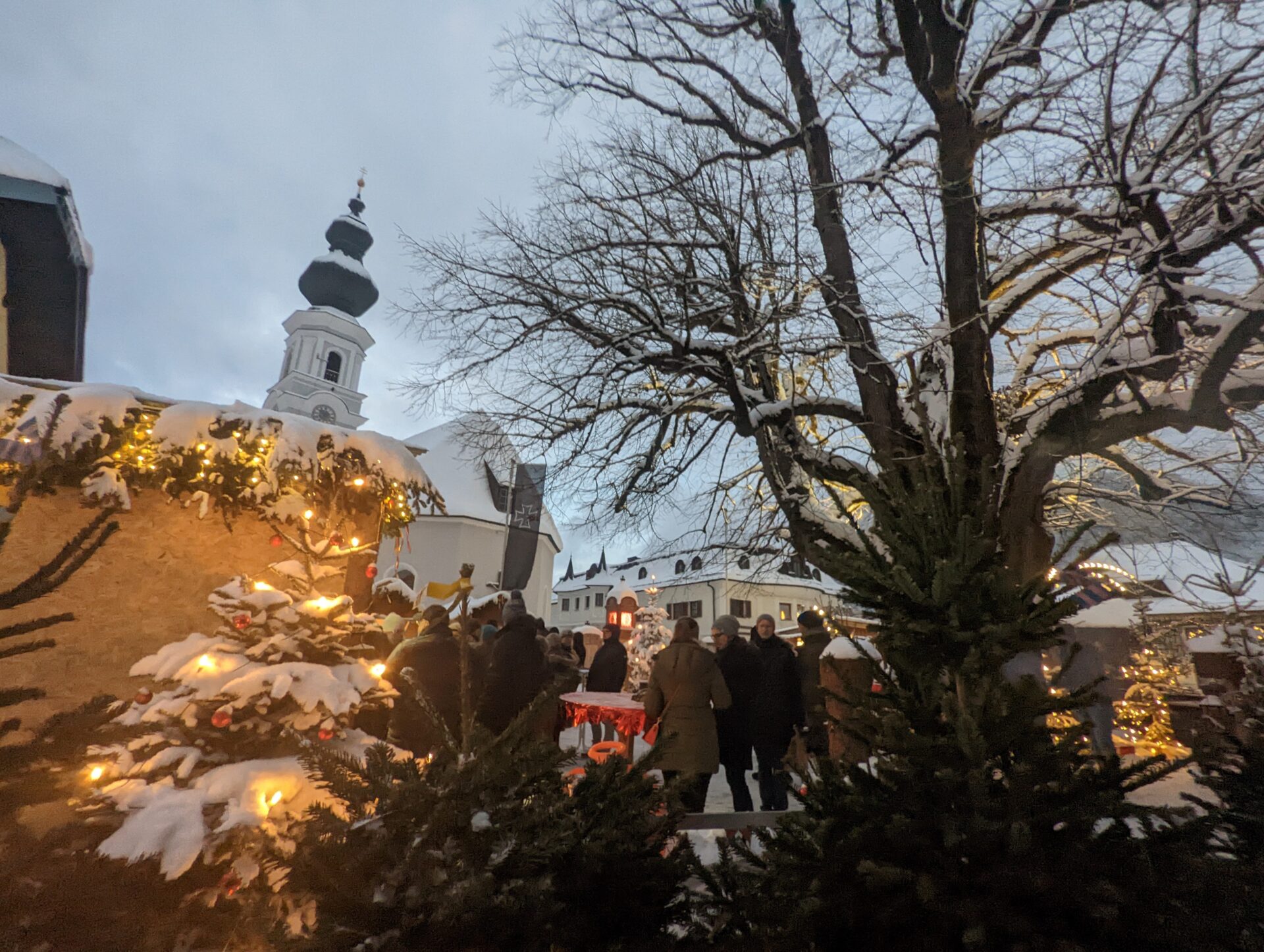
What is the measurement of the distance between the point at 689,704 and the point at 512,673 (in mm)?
1744

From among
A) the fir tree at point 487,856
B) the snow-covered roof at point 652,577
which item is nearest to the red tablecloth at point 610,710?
the fir tree at point 487,856

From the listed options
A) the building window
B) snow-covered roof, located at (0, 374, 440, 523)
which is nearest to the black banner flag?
snow-covered roof, located at (0, 374, 440, 523)

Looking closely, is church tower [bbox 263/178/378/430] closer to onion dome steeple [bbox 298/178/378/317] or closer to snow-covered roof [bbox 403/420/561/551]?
onion dome steeple [bbox 298/178/378/317]

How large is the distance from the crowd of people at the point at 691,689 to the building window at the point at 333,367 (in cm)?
3985

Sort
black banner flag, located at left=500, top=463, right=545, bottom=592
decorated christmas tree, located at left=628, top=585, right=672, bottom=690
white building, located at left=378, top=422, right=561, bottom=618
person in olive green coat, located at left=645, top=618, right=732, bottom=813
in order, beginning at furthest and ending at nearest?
white building, located at left=378, top=422, right=561, bottom=618, black banner flag, located at left=500, top=463, right=545, bottom=592, decorated christmas tree, located at left=628, top=585, right=672, bottom=690, person in olive green coat, located at left=645, top=618, right=732, bottom=813

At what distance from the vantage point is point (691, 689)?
18.1 ft

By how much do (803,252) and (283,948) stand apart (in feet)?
28.3

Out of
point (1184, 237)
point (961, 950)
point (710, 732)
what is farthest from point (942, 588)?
point (1184, 237)

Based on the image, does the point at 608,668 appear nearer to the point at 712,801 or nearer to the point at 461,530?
the point at 712,801

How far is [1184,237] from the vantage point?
193 inches

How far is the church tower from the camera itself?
127 feet

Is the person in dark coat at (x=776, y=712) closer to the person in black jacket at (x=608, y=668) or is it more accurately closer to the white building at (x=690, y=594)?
the person in black jacket at (x=608, y=668)

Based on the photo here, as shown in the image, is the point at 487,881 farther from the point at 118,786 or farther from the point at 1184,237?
the point at 1184,237

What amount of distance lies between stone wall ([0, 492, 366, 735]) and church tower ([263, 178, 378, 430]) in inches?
1308
